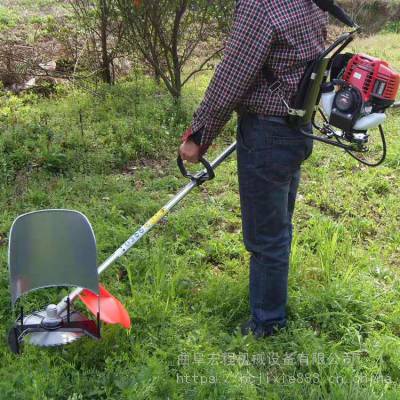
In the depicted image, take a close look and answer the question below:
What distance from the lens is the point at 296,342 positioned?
280 centimetres

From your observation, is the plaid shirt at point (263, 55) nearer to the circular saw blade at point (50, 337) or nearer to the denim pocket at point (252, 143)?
the denim pocket at point (252, 143)

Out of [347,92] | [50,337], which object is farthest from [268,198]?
[50,337]

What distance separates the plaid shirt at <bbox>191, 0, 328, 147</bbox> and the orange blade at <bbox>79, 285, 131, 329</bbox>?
1015 millimetres

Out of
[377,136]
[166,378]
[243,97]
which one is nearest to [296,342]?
[166,378]

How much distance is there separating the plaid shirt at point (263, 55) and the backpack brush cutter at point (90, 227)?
5 centimetres

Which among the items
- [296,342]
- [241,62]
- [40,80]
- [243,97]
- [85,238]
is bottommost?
[40,80]

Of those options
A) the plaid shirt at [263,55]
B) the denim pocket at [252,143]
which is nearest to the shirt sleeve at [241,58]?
the plaid shirt at [263,55]

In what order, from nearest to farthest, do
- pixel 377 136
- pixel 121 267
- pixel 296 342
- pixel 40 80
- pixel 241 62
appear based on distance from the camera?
pixel 241 62 < pixel 296 342 < pixel 121 267 < pixel 377 136 < pixel 40 80

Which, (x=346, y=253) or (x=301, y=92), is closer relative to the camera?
(x=301, y=92)

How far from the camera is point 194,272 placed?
336 cm

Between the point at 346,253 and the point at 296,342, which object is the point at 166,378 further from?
the point at 346,253

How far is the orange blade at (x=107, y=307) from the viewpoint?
8.44ft

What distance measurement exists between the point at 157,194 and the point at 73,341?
2001 mm

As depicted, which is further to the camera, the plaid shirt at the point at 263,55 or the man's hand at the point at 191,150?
the man's hand at the point at 191,150
